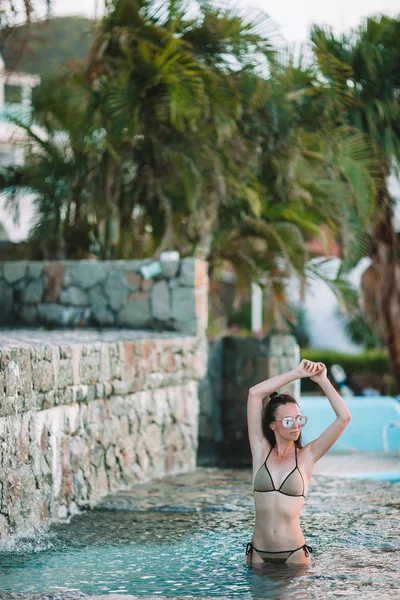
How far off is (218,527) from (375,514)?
1277mm

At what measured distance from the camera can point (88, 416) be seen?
8.38m

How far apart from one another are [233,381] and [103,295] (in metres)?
2.57

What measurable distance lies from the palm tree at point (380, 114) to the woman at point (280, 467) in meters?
9.82

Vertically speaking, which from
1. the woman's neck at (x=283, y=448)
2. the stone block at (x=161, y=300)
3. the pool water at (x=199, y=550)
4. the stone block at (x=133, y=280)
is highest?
the stone block at (x=133, y=280)

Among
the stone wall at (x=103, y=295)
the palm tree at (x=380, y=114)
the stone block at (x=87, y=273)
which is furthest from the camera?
the palm tree at (x=380, y=114)

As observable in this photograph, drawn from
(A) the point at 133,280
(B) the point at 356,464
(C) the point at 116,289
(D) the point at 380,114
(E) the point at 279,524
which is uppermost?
(D) the point at 380,114

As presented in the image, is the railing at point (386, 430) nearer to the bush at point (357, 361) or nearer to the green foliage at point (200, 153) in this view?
the green foliage at point (200, 153)

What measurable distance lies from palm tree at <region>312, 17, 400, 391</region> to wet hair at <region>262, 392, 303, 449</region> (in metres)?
9.82

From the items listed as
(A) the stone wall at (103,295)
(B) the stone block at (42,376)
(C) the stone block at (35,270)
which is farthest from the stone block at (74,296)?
(B) the stone block at (42,376)

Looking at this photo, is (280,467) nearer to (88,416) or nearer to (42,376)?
(42,376)

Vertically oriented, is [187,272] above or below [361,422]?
above

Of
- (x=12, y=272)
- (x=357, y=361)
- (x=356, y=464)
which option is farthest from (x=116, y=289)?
(x=357, y=361)

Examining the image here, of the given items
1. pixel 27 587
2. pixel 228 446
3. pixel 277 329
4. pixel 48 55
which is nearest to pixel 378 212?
pixel 277 329

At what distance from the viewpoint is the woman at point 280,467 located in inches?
227
